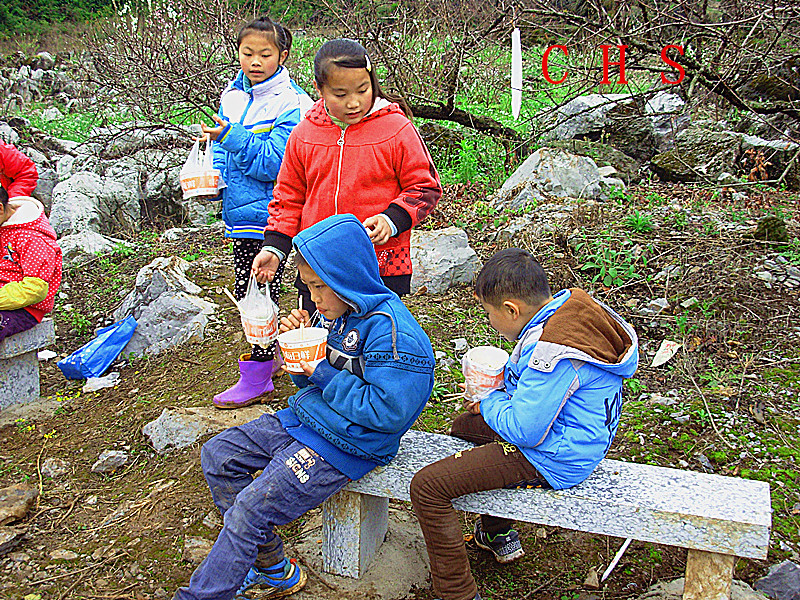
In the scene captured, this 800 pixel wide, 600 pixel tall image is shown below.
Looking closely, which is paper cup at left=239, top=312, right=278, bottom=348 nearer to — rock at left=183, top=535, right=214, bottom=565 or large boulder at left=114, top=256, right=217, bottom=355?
rock at left=183, top=535, right=214, bottom=565

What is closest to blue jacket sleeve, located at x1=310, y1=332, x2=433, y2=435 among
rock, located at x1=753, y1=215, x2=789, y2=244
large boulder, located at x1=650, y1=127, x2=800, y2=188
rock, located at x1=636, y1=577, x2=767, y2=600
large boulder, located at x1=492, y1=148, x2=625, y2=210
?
rock, located at x1=636, y1=577, x2=767, y2=600

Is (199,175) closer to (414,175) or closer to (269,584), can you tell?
(414,175)

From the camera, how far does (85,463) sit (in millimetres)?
3379

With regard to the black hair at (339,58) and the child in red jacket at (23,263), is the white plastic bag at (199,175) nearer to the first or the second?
the black hair at (339,58)

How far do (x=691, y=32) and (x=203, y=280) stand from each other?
12.8ft

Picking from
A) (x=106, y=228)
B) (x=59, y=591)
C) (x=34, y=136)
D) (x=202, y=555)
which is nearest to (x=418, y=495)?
(x=202, y=555)

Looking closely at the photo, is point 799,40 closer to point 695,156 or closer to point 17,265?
point 695,156

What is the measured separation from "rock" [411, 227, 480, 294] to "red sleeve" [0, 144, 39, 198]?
251 centimetres

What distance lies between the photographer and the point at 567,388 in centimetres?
209

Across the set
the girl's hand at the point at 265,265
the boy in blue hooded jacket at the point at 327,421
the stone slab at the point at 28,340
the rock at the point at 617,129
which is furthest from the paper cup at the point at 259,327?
the rock at the point at 617,129

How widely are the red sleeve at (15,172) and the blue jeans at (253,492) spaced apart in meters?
2.67

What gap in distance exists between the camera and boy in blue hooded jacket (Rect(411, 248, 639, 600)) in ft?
6.87

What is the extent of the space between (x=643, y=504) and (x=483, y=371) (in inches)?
25.6

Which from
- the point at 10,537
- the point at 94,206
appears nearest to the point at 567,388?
the point at 10,537
